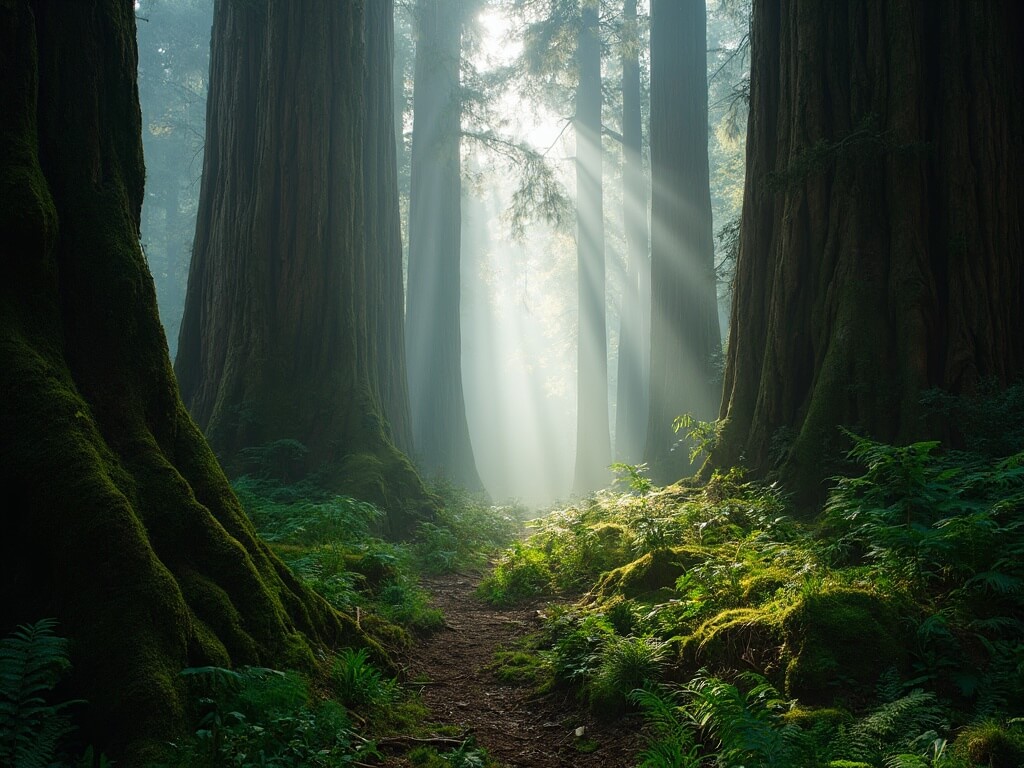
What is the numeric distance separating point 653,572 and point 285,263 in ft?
22.6

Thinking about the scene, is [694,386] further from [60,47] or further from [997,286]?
[60,47]

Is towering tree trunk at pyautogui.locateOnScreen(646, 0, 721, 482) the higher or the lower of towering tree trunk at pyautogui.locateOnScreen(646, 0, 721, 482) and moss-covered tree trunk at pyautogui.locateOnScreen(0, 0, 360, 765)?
the higher

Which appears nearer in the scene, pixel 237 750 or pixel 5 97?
pixel 237 750

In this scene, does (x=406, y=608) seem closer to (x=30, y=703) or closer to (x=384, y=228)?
(x=30, y=703)

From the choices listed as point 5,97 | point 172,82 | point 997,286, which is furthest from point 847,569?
point 172,82

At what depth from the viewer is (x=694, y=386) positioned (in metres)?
13.9

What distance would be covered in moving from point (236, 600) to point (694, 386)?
11704mm

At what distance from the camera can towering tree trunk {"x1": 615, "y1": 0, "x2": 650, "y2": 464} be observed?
21.3 meters

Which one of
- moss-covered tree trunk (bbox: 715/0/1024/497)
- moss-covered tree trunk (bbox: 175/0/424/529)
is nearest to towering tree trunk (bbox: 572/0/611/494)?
moss-covered tree trunk (bbox: 175/0/424/529)

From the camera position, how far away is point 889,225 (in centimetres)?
620

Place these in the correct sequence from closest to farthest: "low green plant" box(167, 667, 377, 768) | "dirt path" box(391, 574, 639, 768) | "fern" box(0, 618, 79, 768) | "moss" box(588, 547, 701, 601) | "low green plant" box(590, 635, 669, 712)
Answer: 1. "fern" box(0, 618, 79, 768)
2. "low green plant" box(167, 667, 377, 768)
3. "dirt path" box(391, 574, 639, 768)
4. "low green plant" box(590, 635, 669, 712)
5. "moss" box(588, 547, 701, 601)

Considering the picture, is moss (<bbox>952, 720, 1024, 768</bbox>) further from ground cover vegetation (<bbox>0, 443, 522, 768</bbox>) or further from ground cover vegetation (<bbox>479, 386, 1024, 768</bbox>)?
ground cover vegetation (<bbox>0, 443, 522, 768</bbox>)

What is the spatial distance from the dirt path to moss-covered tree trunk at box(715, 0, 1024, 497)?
2.99 meters

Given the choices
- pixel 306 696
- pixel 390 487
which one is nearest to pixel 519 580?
pixel 390 487
